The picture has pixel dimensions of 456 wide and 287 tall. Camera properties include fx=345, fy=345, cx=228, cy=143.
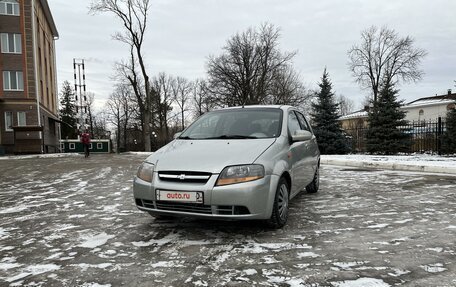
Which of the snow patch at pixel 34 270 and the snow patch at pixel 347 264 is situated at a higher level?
the snow patch at pixel 34 270

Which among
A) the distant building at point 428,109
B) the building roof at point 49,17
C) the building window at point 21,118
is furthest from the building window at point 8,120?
the distant building at point 428,109

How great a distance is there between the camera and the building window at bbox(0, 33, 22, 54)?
29.9 m

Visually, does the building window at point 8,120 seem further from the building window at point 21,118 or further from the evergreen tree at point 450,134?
the evergreen tree at point 450,134

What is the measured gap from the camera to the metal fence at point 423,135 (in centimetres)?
1503

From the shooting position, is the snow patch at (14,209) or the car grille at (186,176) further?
the snow patch at (14,209)

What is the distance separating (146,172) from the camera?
13.9ft

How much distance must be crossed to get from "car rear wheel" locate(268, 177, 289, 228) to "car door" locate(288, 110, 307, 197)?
0.33 metres

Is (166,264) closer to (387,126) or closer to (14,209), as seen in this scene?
(14,209)

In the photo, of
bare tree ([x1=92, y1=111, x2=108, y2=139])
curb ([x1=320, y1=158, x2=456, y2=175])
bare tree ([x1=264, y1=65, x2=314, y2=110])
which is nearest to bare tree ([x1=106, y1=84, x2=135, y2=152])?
bare tree ([x1=92, y1=111, x2=108, y2=139])

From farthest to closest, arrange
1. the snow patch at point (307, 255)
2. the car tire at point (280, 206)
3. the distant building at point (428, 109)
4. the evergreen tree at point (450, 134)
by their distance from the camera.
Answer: the distant building at point (428, 109), the evergreen tree at point (450, 134), the car tire at point (280, 206), the snow patch at point (307, 255)

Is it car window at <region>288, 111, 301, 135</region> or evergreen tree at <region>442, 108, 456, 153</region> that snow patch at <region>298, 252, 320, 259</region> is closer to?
car window at <region>288, 111, 301, 135</region>

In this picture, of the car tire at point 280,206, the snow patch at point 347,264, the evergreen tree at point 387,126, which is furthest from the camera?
the evergreen tree at point 387,126

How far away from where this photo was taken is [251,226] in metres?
4.46

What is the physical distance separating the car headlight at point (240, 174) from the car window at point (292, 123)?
128cm
